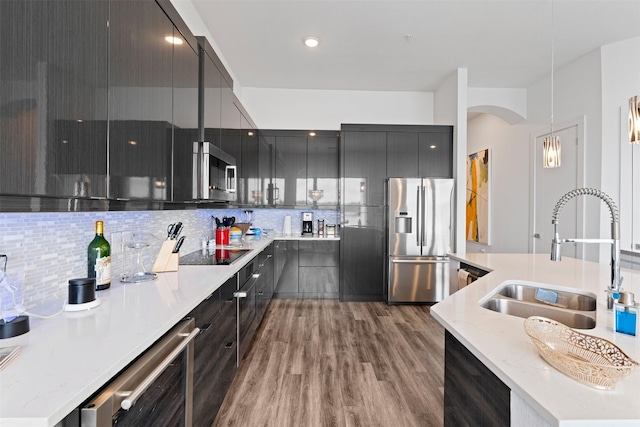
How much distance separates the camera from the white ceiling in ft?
9.23

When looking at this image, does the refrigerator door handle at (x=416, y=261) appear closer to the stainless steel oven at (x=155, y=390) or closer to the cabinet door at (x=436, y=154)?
the cabinet door at (x=436, y=154)

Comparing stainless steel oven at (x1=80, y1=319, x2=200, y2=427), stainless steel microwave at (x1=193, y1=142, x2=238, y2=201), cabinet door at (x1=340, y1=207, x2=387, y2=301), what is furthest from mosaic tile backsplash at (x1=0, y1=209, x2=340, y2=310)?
cabinet door at (x1=340, y1=207, x2=387, y2=301)

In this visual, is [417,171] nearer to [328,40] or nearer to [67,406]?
[328,40]

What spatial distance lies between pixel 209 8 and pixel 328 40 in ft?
3.91

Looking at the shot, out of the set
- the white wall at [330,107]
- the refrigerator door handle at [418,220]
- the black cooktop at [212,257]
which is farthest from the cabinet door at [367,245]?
the black cooktop at [212,257]

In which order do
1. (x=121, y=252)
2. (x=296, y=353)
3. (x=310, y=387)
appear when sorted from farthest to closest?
(x=296, y=353) < (x=310, y=387) < (x=121, y=252)

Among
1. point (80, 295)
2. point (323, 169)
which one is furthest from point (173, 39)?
point (323, 169)

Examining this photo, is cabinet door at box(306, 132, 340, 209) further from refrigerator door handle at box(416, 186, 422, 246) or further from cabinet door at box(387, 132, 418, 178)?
refrigerator door handle at box(416, 186, 422, 246)

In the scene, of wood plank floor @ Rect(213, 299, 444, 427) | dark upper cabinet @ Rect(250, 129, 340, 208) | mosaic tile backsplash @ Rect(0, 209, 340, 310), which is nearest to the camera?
mosaic tile backsplash @ Rect(0, 209, 340, 310)

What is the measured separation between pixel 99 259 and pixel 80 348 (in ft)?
2.38

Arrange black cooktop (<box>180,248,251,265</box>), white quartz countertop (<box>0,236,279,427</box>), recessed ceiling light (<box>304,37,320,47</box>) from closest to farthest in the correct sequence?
1. white quartz countertop (<box>0,236,279,427</box>)
2. black cooktop (<box>180,248,251,265</box>)
3. recessed ceiling light (<box>304,37,320,47</box>)

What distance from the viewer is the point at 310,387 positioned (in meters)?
2.30

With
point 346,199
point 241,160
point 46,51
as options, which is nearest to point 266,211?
point 346,199

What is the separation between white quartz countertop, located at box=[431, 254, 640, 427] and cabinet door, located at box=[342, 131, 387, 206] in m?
2.57
